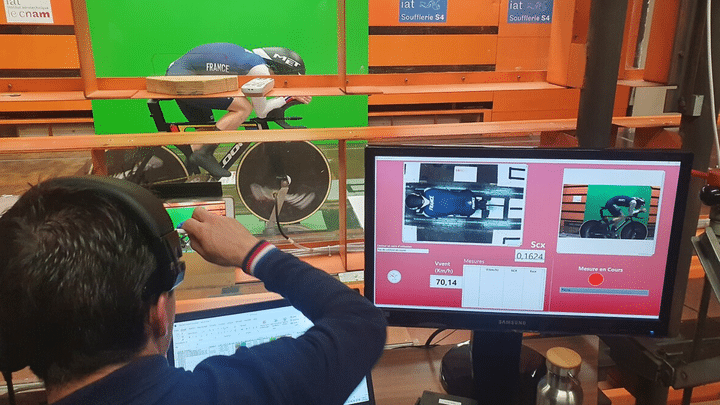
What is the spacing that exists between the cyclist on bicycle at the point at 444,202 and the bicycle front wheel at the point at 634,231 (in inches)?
10.4

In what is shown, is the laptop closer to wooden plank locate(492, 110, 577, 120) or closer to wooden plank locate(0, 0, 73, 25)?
wooden plank locate(0, 0, 73, 25)

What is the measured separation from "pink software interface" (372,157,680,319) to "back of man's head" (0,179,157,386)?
1.84 feet

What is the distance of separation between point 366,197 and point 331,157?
1.03m

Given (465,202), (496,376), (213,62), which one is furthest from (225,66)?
(496,376)

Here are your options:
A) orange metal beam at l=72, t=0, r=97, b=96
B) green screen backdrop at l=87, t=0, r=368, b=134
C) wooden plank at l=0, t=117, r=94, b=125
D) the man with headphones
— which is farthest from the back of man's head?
wooden plank at l=0, t=117, r=94, b=125

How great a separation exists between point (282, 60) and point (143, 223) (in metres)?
4.27

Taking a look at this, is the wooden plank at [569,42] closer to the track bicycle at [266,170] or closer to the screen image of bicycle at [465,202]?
the screen image of bicycle at [465,202]

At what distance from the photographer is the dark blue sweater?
1.94 feet

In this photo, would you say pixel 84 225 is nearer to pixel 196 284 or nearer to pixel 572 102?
pixel 196 284

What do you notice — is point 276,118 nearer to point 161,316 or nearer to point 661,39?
point 661,39

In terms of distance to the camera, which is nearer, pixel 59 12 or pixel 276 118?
pixel 276 118

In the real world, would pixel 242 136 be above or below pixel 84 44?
below

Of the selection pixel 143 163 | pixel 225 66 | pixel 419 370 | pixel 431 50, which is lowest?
pixel 419 370

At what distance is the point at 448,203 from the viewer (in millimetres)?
1044
